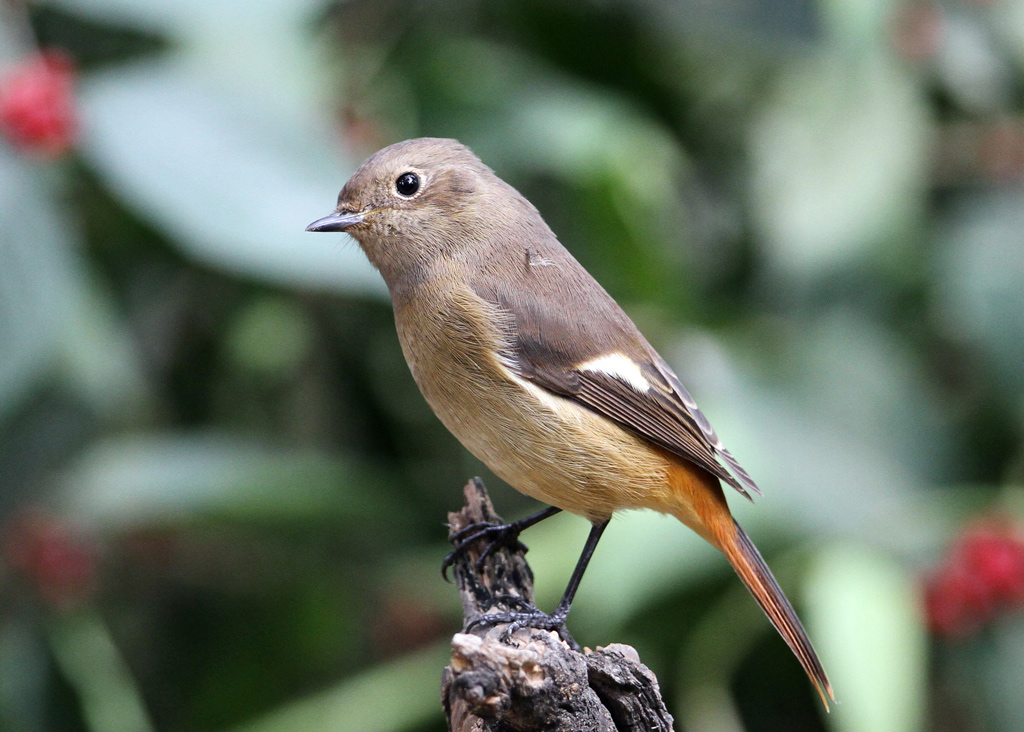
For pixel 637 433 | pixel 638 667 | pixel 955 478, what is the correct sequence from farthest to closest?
pixel 955 478 → pixel 637 433 → pixel 638 667

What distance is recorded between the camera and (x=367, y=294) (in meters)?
3.36

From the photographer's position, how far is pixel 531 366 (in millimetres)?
2697

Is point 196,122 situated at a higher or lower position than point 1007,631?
higher

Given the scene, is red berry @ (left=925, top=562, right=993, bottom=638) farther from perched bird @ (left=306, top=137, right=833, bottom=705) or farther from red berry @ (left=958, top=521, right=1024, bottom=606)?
perched bird @ (left=306, top=137, right=833, bottom=705)

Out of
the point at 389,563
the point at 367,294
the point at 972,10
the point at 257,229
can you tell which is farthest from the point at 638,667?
the point at 972,10

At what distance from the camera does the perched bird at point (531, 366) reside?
105 inches

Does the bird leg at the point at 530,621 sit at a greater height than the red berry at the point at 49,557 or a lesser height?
lesser

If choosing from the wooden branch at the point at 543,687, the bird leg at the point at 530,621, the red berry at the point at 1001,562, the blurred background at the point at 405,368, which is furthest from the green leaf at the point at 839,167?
the wooden branch at the point at 543,687

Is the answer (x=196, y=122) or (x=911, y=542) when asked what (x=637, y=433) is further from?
(x=196, y=122)

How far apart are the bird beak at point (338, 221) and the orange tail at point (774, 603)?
126 centimetres

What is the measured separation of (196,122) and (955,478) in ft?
9.76

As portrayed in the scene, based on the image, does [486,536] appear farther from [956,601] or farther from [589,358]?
[956,601]

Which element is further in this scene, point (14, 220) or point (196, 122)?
point (196, 122)

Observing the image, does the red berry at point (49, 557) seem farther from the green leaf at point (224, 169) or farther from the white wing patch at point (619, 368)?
the white wing patch at point (619, 368)
